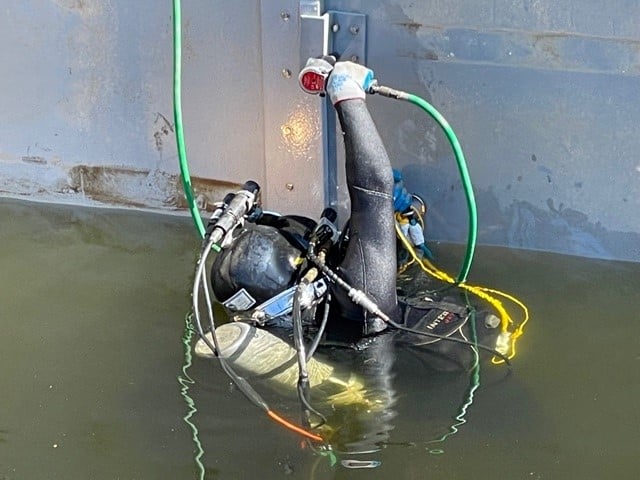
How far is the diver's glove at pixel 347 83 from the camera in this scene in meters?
1.92

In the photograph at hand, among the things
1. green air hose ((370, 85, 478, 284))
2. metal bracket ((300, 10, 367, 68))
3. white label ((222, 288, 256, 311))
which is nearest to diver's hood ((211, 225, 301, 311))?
white label ((222, 288, 256, 311))

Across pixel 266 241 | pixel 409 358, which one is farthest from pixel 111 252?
pixel 409 358

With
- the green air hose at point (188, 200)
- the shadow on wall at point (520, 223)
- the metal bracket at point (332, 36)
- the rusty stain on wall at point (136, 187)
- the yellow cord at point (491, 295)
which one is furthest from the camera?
the rusty stain on wall at point (136, 187)

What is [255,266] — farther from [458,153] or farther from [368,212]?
[458,153]

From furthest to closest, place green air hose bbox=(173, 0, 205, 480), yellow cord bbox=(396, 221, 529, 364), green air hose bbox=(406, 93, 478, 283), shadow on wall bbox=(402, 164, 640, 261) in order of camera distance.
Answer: shadow on wall bbox=(402, 164, 640, 261) → yellow cord bbox=(396, 221, 529, 364) → green air hose bbox=(406, 93, 478, 283) → green air hose bbox=(173, 0, 205, 480)

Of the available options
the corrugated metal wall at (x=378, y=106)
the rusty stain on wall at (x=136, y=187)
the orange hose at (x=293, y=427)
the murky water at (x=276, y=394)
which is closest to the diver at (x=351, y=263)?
the murky water at (x=276, y=394)

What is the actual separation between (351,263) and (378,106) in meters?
0.55

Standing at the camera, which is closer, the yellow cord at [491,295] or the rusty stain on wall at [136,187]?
the yellow cord at [491,295]

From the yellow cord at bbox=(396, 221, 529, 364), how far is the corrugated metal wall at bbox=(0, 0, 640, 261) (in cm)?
17

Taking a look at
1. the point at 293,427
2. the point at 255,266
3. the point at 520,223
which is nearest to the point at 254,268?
the point at 255,266

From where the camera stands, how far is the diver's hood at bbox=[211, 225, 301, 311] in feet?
6.43

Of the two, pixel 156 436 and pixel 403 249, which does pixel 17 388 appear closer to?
pixel 156 436

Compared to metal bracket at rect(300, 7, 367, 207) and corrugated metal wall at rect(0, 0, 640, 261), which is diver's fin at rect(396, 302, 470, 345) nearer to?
corrugated metal wall at rect(0, 0, 640, 261)

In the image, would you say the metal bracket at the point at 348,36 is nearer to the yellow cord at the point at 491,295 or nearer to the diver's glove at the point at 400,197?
the diver's glove at the point at 400,197
